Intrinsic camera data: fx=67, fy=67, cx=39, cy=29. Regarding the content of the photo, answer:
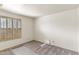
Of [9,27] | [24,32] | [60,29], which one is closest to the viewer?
[9,27]

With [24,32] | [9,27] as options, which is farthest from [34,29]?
[9,27]

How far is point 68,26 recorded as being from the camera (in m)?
1.58

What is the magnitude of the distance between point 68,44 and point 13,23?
4.11 ft

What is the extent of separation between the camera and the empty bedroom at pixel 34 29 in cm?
77

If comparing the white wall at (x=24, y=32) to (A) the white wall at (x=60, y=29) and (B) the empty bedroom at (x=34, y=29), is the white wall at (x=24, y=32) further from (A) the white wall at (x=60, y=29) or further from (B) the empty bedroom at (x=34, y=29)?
(A) the white wall at (x=60, y=29)

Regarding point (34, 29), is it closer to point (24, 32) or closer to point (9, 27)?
point (24, 32)

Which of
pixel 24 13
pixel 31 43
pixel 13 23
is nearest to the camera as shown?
pixel 13 23

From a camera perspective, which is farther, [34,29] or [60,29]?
[60,29]

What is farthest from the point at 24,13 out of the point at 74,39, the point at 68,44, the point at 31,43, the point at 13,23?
the point at 74,39

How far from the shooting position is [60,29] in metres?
1.39

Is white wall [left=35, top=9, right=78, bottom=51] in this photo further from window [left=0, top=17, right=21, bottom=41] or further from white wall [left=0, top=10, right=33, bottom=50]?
window [left=0, top=17, right=21, bottom=41]

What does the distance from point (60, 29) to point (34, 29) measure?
0.61 m

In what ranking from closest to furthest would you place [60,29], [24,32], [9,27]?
[9,27] → [24,32] → [60,29]
